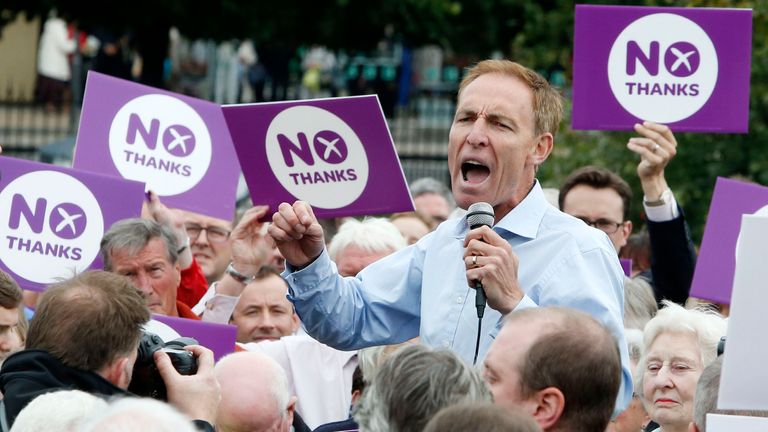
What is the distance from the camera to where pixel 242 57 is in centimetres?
2622

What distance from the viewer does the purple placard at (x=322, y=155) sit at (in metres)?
6.19

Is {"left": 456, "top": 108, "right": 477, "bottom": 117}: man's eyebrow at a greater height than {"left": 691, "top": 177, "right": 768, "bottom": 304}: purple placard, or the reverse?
{"left": 456, "top": 108, "right": 477, "bottom": 117}: man's eyebrow

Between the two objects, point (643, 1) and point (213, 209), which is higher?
point (643, 1)

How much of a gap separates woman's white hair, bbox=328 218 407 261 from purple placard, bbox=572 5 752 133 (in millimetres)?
1030

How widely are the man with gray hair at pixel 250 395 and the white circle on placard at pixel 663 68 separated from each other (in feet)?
9.81

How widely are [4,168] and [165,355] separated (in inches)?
103

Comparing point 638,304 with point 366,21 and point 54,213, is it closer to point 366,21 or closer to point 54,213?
point 54,213

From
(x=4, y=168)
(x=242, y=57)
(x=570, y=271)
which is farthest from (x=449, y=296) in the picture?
(x=242, y=57)

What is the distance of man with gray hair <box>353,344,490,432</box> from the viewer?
12.9ft

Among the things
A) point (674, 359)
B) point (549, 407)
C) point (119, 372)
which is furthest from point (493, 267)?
point (674, 359)

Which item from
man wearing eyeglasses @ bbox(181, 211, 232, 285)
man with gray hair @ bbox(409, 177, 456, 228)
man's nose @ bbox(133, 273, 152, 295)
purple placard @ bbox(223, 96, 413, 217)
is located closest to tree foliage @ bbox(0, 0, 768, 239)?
man with gray hair @ bbox(409, 177, 456, 228)

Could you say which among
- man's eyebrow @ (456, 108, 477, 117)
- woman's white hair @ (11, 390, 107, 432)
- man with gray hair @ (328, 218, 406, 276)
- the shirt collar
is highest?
man's eyebrow @ (456, 108, 477, 117)

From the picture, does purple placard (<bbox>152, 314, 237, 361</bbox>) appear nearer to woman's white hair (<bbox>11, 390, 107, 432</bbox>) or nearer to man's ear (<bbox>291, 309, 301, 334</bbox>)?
man's ear (<bbox>291, 309, 301, 334</bbox>)

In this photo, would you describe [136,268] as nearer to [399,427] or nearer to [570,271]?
[570,271]
